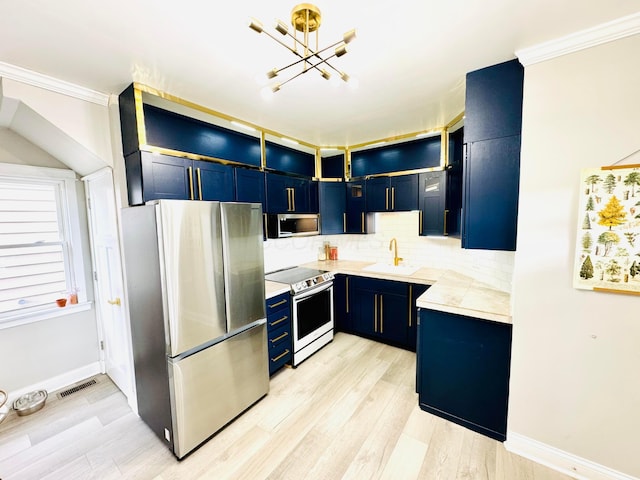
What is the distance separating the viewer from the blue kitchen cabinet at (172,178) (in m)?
1.92

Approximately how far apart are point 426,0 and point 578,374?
2274 millimetres

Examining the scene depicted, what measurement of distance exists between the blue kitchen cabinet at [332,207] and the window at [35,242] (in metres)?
2.75

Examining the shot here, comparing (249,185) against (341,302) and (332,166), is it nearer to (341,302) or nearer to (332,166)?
(332,166)

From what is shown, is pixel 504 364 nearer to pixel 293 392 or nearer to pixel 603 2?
pixel 293 392

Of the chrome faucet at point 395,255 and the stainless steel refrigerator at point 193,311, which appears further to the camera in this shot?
the chrome faucet at point 395,255

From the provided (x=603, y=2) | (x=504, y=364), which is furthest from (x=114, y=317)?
(x=603, y=2)

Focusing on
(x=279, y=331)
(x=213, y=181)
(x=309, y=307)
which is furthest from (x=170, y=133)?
(x=309, y=307)

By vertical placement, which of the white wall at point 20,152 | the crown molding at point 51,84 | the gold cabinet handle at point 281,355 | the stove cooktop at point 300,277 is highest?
the crown molding at point 51,84

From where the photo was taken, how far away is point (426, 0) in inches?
47.1

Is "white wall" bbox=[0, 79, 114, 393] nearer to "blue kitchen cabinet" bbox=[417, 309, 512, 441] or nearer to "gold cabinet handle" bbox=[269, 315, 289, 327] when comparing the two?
"gold cabinet handle" bbox=[269, 315, 289, 327]

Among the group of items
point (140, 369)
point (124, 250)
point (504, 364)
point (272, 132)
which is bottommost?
point (140, 369)

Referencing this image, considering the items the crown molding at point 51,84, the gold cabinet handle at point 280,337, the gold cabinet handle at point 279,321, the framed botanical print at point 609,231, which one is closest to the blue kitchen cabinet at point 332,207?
the gold cabinet handle at point 279,321

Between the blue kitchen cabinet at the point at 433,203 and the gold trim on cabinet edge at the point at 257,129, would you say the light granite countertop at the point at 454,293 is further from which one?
the gold trim on cabinet edge at the point at 257,129

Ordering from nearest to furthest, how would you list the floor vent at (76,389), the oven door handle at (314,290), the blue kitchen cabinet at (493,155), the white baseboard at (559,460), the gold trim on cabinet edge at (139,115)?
the white baseboard at (559,460) < the blue kitchen cabinet at (493,155) < the gold trim on cabinet edge at (139,115) < the floor vent at (76,389) < the oven door handle at (314,290)
